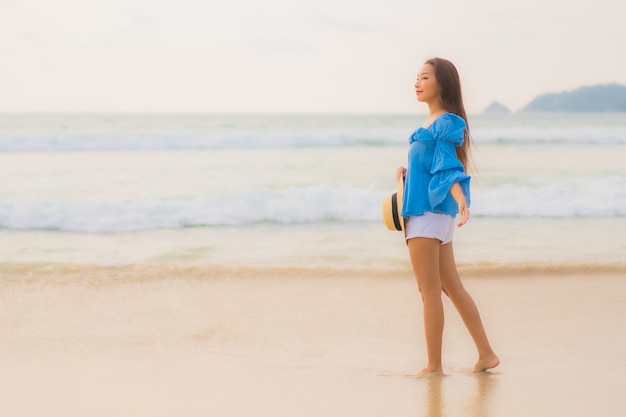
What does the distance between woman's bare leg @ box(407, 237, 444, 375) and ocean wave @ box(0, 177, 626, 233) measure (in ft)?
18.4

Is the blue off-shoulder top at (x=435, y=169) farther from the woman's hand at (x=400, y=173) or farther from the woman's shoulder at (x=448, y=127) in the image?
the woman's hand at (x=400, y=173)

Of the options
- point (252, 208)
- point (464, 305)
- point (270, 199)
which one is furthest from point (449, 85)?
point (270, 199)

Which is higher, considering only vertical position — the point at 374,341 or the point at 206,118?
the point at 206,118

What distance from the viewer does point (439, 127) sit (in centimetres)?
353

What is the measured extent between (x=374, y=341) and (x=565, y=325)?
Result: 4.24ft

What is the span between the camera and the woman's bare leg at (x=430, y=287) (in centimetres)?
365

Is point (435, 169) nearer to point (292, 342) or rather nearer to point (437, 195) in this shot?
point (437, 195)

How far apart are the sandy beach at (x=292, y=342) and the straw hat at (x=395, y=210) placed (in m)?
0.79

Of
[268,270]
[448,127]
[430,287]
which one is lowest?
[268,270]

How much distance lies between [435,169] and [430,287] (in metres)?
0.61

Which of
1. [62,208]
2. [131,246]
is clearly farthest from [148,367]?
[62,208]

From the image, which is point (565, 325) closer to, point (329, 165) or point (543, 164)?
point (329, 165)

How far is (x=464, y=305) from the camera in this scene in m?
3.83

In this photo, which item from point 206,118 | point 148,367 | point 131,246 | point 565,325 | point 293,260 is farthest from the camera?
point 206,118
